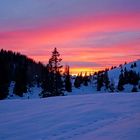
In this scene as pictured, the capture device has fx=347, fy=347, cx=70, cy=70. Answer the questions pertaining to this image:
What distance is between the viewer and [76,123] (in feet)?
46.4

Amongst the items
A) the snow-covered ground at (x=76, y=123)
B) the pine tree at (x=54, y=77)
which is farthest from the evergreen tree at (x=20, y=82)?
the snow-covered ground at (x=76, y=123)

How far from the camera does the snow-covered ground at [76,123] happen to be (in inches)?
466

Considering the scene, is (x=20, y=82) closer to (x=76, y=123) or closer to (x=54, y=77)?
(x=54, y=77)

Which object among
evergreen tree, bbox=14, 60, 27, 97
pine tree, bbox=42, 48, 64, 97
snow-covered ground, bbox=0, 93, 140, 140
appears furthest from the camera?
evergreen tree, bbox=14, 60, 27, 97

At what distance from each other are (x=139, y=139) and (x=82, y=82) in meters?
166

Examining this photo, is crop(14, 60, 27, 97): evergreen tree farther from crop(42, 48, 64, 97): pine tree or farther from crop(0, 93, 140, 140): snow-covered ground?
→ crop(0, 93, 140, 140): snow-covered ground

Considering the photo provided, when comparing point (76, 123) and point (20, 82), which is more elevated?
point (20, 82)

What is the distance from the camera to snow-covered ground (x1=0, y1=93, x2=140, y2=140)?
11834 mm

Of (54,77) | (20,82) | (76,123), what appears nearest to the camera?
(76,123)

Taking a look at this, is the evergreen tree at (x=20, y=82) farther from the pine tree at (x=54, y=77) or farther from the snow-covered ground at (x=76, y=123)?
the snow-covered ground at (x=76, y=123)

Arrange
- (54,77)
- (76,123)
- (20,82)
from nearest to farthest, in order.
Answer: (76,123) → (54,77) → (20,82)

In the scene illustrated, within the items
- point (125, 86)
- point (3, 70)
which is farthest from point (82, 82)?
point (3, 70)

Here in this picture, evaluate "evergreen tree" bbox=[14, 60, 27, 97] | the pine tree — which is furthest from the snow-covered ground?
"evergreen tree" bbox=[14, 60, 27, 97]

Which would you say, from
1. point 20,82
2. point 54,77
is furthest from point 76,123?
point 20,82
